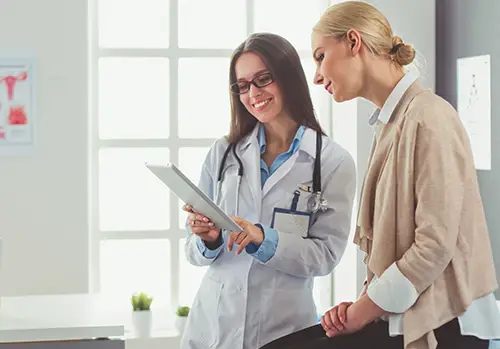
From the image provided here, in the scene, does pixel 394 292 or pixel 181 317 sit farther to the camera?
pixel 181 317

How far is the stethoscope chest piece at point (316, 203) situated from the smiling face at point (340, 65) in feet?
1.67

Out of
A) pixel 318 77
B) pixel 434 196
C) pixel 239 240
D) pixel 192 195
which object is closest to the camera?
pixel 434 196

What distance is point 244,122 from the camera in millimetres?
2314

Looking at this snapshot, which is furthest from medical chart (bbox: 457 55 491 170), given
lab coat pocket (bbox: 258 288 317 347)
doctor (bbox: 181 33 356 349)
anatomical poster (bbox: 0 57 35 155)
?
anatomical poster (bbox: 0 57 35 155)

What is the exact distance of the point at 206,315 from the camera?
2217 mm

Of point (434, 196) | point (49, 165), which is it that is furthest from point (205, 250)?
point (49, 165)

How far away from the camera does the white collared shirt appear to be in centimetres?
150

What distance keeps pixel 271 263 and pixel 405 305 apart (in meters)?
0.64

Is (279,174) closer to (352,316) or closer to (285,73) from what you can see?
(285,73)

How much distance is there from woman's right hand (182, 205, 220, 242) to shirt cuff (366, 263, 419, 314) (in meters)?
0.66

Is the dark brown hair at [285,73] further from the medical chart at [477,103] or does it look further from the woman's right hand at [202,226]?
the medical chart at [477,103]

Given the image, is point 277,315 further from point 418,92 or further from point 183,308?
point 183,308

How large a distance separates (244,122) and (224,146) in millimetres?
93

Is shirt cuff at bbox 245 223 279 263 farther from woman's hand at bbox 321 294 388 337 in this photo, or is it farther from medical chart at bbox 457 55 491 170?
medical chart at bbox 457 55 491 170
